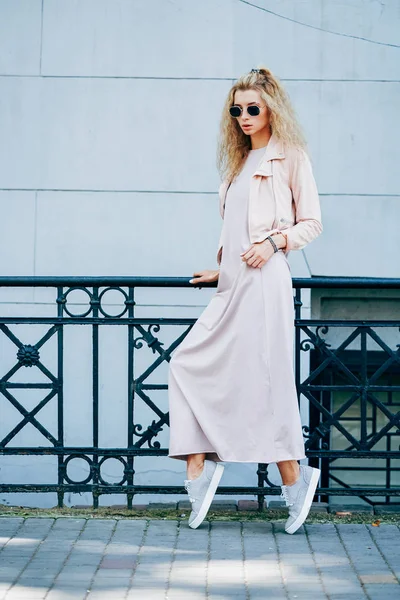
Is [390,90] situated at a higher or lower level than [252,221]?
higher

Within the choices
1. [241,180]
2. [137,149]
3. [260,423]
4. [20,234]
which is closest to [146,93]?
[137,149]

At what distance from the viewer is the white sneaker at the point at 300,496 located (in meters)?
4.95

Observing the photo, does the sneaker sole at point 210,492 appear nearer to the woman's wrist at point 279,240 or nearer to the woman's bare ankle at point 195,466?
the woman's bare ankle at point 195,466

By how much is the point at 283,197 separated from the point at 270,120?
0.37 metres

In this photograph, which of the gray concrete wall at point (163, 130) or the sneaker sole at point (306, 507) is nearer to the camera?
the sneaker sole at point (306, 507)

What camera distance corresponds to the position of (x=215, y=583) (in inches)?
167

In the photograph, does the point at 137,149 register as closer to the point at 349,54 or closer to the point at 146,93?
the point at 146,93

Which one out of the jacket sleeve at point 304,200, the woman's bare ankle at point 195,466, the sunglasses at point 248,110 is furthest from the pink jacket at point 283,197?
the woman's bare ankle at point 195,466

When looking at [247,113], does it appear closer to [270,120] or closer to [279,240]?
[270,120]

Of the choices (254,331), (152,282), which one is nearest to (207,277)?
(152,282)

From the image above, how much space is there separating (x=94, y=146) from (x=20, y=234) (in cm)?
90

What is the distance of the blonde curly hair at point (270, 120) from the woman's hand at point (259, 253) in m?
0.43

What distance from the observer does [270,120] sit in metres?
4.93

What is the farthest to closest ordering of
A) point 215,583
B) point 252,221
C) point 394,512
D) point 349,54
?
point 349,54 < point 394,512 < point 252,221 < point 215,583
